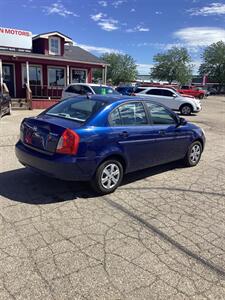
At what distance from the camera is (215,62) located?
74.4m

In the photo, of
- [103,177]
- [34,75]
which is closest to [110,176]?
[103,177]

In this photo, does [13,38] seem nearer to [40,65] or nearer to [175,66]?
[40,65]

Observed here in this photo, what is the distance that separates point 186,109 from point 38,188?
15.7m

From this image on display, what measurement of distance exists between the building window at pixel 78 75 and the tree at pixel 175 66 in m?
49.6

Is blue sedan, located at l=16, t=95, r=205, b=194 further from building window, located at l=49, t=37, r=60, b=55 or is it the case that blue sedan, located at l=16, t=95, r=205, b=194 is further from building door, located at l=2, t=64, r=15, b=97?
building window, located at l=49, t=37, r=60, b=55

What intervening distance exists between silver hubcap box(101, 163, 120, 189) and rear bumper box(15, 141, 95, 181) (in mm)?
272

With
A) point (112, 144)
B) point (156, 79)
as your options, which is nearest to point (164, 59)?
point (156, 79)

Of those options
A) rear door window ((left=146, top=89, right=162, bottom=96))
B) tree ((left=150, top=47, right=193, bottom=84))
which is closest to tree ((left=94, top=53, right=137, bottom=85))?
tree ((left=150, top=47, right=193, bottom=84))

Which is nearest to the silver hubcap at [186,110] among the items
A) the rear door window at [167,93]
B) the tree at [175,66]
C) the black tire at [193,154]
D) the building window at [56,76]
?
the rear door window at [167,93]

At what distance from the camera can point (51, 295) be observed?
8.38 ft

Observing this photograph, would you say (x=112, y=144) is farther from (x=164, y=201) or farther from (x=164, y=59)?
(x=164, y=59)

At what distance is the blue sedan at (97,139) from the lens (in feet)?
14.0

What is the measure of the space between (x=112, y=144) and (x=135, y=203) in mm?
979

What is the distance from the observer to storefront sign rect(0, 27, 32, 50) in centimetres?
2061
